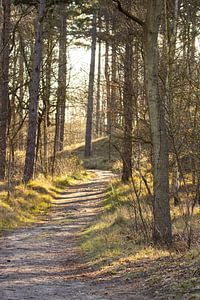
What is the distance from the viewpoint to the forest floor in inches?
260

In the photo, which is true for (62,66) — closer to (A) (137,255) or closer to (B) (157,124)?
(B) (157,124)

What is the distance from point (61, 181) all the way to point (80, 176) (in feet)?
12.6

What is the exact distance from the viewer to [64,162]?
87.4ft

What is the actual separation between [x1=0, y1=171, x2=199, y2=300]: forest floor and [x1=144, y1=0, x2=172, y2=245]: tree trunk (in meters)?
1.49

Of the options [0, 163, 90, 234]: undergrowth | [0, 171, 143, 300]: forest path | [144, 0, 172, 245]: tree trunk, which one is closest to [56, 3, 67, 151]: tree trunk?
[0, 163, 90, 234]: undergrowth

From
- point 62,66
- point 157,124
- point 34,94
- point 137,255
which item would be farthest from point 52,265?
point 62,66

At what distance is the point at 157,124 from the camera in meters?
8.79

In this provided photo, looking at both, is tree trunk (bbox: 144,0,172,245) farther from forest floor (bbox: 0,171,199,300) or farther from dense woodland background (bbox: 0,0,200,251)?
forest floor (bbox: 0,171,199,300)

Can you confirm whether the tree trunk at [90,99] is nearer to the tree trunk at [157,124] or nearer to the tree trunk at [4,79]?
the tree trunk at [4,79]

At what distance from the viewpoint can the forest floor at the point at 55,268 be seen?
6594mm

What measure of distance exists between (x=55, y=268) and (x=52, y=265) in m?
0.22

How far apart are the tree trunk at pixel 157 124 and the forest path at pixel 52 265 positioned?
5.10ft

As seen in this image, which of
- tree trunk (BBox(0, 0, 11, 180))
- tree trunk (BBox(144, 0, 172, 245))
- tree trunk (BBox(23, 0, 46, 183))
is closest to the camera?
tree trunk (BBox(144, 0, 172, 245))

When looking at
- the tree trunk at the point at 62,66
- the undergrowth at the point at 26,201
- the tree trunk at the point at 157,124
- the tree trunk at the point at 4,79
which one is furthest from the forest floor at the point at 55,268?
the tree trunk at the point at 62,66
